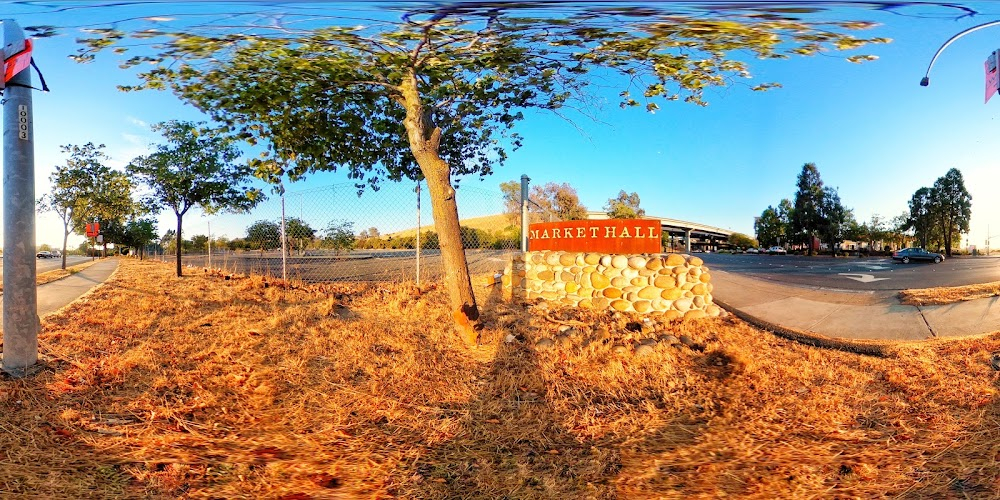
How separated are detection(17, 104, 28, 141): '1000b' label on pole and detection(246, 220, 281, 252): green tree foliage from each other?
5583mm

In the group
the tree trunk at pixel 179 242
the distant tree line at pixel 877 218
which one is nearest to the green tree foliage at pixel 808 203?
the distant tree line at pixel 877 218

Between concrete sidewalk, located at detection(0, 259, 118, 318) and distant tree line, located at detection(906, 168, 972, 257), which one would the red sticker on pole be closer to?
concrete sidewalk, located at detection(0, 259, 118, 318)

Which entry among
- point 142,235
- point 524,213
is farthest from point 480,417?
point 142,235

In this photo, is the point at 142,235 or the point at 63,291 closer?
the point at 63,291

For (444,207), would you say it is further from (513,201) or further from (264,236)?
(264,236)

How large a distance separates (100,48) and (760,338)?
685 centimetres

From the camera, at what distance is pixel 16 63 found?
3.26 meters

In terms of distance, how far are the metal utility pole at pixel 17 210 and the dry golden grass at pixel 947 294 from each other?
24.7ft

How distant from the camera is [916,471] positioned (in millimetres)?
2105

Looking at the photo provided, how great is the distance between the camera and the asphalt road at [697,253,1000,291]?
3.44 m

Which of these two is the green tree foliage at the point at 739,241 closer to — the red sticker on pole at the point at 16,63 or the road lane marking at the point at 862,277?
the road lane marking at the point at 862,277

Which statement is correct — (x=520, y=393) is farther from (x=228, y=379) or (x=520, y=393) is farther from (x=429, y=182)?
(x=429, y=182)

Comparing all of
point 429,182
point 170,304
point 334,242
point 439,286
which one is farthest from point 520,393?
point 334,242

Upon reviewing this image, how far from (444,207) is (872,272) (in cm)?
438
